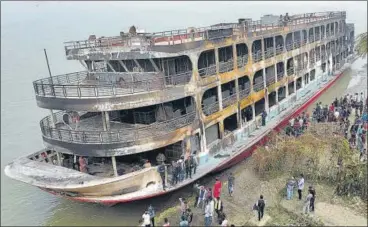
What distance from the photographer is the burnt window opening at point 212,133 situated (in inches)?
824

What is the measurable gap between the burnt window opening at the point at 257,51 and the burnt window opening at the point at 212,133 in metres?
5.67

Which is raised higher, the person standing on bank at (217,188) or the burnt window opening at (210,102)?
the burnt window opening at (210,102)

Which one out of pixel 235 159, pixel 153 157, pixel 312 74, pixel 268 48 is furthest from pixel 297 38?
pixel 153 157

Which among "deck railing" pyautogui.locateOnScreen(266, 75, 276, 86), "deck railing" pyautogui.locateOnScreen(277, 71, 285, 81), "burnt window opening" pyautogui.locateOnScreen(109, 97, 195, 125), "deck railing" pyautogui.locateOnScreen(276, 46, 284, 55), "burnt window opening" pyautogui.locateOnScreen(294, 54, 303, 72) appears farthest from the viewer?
"burnt window opening" pyautogui.locateOnScreen(294, 54, 303, 72)

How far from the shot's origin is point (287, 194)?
54.0 feet

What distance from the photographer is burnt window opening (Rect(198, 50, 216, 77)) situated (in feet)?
66.5

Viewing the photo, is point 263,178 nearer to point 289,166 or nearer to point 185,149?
point 289,166

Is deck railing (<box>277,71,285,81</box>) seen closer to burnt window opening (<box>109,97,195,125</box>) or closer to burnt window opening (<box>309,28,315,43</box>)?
burnt window opening (<box>309,28,315,43</box>)

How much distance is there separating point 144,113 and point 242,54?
8.84m

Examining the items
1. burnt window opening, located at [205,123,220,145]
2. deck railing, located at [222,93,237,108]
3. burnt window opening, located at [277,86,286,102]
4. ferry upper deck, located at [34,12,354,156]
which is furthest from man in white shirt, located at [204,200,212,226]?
burnt window opening, located at [277,86,286,102]

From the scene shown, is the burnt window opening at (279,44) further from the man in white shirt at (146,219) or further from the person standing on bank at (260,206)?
the man in white shirt at (146,219)

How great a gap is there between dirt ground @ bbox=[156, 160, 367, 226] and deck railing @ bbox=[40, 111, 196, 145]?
11.1ft

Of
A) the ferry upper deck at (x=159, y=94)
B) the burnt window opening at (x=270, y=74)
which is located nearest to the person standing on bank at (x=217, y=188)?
the ferry upper deck at (x=159, y=94)

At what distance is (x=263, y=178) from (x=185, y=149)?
411cm
